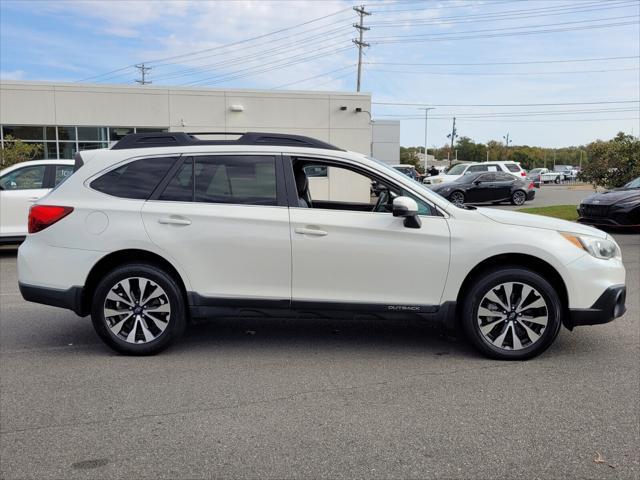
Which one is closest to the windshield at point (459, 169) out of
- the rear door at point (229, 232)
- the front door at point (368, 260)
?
the front door at point (368, 260)

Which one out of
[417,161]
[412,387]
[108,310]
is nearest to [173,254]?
[108,310]

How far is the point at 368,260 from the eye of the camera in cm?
484

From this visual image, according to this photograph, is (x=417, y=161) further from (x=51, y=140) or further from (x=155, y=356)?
(x=155, y=356)

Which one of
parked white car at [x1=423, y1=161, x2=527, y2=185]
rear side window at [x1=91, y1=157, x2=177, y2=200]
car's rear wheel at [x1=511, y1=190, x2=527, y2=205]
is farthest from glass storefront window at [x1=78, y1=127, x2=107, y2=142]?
rear side window at [x1=91, y1=157, x2=177, y2=200]

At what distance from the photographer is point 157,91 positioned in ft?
80.0

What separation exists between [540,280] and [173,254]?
304cm

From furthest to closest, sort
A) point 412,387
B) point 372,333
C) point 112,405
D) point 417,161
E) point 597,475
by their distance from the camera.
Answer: point 417,161 < point 372,333 < point 412,387 < point 112,405 < point 597,475

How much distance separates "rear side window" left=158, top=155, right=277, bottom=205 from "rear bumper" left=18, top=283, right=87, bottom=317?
1.09 meters

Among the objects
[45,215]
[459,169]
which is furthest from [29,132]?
[45,215]

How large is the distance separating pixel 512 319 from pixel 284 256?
1.96 meters

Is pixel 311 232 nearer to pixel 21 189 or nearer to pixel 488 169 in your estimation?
pixel 21 189

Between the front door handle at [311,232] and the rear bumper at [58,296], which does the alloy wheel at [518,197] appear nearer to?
the front door handle at [311,232]

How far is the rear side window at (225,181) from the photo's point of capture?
502cm

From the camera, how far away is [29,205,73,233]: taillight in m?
5.02
